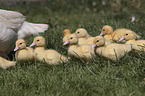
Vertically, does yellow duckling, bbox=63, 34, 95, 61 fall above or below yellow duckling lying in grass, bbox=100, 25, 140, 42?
below

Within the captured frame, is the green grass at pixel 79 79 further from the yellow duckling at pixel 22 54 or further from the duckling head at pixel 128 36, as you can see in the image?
the duckling head at pixel 128 36

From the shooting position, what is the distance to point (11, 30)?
367 cm

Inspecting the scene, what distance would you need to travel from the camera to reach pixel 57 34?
479cm

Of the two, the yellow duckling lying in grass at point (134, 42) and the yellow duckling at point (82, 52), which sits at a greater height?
the yellow duckling lying in grass at point (134, 42)

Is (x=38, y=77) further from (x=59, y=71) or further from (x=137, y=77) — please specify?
(x=137, y=77)

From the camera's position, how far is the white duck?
3506 mm

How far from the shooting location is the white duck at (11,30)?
138 inches

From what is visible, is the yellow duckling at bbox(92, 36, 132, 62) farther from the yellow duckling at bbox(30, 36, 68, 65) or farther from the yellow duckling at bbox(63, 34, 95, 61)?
the yellow duckling at bbox(30, 36, 68, 65)

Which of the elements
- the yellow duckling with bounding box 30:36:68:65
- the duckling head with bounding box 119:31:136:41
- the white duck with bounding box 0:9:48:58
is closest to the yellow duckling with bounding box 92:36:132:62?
the duckling head with bounding box 119:31:136:41

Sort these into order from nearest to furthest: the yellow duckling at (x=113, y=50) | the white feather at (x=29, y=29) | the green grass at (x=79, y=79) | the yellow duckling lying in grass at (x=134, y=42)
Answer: the green grass at (x=79, y=79) < the yellow duckling at (x=113, y=50) < the yellow duckling lying in grass at (x=134, y=42) < the white feather at (x=29, y=29)

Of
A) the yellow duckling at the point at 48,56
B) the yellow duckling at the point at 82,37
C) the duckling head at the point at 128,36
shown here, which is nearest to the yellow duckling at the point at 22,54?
the yellow duckling at the point at 48,56

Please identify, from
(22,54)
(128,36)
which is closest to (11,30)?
(22,54)

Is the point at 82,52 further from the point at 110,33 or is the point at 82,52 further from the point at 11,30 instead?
the point at 11,30

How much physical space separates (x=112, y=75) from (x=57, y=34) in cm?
235
